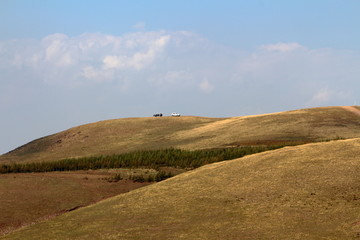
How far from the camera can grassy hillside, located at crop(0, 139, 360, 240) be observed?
2606 centimetres

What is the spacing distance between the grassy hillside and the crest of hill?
38.3 meters

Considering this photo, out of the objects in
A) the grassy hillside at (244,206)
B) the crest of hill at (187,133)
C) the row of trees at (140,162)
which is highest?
the crest of hill at (187,133)

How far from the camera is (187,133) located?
100000 millimetres

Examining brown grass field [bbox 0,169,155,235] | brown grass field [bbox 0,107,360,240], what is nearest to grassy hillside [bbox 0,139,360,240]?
brown grass field [bbox 0,107,360,240]

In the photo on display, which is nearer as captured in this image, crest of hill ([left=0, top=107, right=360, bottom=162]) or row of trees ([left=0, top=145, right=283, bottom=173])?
row of trees ([left=0, top=145, right=283, bottom=173])

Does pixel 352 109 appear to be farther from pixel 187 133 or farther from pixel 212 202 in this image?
pixel 212 202

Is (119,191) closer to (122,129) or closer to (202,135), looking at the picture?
(202,135)

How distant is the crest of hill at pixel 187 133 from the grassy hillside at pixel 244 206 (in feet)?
126

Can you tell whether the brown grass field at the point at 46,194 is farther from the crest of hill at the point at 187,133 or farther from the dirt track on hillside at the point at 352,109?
the dirt track on hillside at the point at 352,109

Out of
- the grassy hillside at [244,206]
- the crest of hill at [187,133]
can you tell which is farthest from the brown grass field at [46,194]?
the crest of hill at [187,133]

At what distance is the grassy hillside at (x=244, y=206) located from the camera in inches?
1026

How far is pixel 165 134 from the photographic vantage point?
102 meters

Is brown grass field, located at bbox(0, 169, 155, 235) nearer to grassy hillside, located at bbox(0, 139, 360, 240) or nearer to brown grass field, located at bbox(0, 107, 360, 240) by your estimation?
brown grass field, located at bbox(0, 107, 360, 240)

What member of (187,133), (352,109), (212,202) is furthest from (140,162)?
(352,109)
